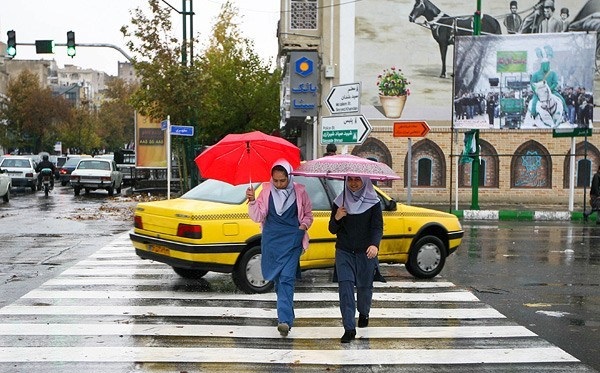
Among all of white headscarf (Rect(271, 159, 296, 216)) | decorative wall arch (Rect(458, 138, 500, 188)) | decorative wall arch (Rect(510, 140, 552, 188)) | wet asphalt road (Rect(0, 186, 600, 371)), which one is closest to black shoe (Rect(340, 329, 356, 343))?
white headscarf (Rect(271, 159, 296, 216))

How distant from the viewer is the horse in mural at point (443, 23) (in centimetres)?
3353

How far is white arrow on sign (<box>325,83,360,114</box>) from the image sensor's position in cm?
1894

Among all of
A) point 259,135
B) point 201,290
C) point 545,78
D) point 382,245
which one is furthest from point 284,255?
point 545,78

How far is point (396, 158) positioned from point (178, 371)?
89.9ft

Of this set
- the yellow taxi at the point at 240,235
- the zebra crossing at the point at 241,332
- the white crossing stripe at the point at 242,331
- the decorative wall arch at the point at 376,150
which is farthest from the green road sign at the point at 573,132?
the white crossing stripe at the point at 242,331

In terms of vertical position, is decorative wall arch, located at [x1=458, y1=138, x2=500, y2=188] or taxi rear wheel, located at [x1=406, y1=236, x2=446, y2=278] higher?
decorative wall arch, located at [x1=458, y1=138, x2=500, y2=188]

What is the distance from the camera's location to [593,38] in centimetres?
2519

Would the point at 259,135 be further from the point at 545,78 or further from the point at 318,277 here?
the point at 545,78

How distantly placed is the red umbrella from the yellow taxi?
1409 mm

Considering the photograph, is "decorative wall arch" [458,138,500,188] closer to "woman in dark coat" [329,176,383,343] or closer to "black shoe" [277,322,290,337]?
"woman in dark coat" [329,176,383,343]

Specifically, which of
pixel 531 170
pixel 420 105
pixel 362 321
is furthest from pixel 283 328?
pixel 531 170

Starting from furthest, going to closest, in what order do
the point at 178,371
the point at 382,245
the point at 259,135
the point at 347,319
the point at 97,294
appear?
the point at 382,245 → the point at 97,294 → the point at 259,135 → the point at 347,319 → the point at 178,371

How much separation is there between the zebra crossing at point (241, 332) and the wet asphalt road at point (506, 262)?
1.30 feet

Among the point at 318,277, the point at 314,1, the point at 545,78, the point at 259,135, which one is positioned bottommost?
the point at 318,277
